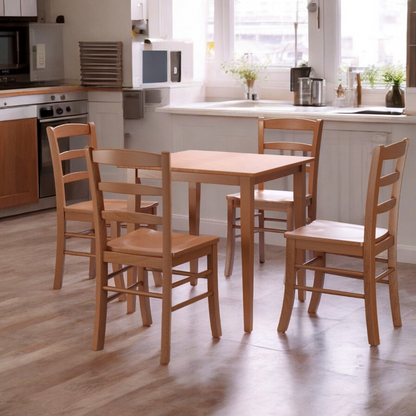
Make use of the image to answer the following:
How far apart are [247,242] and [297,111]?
1915 mm

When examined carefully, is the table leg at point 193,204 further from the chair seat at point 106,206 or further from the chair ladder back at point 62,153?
the chair ladder back at point 62,153

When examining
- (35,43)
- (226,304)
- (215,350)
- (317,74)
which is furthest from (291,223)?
(35,43)

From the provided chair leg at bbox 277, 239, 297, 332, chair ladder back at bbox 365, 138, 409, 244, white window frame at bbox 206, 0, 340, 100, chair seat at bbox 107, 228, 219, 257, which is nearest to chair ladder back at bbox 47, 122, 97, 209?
chair seat at bbox 107, 228, 219, 257

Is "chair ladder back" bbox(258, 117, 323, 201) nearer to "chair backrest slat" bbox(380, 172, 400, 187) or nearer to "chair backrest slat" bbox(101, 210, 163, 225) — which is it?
"chair backrest slat" bbox(380, 172, 400, 187)

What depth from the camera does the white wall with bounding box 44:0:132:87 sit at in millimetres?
6031

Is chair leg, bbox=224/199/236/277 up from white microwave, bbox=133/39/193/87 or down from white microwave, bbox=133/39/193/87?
down

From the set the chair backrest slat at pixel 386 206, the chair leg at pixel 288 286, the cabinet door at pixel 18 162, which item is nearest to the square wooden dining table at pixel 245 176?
A: the chair leg at pixel 288 286

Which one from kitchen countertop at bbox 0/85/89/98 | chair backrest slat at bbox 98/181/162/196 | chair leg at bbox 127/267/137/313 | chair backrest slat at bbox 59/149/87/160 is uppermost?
Answer: kitchen countertop at bbox 0/85/89/98

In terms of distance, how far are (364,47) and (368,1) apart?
318mm

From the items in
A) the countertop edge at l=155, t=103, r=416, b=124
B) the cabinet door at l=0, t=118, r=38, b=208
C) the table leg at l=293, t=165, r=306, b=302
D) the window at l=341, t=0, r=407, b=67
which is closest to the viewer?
the table leg at l=293, t=165, r=306, b=302

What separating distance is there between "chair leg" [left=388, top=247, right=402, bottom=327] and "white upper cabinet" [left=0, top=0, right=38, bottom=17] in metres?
3.69

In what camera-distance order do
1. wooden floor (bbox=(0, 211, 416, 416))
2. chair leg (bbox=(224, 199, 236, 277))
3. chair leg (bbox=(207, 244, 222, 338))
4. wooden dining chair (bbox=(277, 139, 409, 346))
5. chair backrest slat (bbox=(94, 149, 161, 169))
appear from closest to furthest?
wooden floor (bbox=(0, 211, 416, 416)), chair backrest slat (bbox=(94, 149, 161, 169)), wooden dining chair (bbox=(277, 139, 409, 346)), chair leg (bbox=(207, 244, 222, 338)), chair leg (bbox=(224, 199, 236, 277))

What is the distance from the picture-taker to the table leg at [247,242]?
3.46 m

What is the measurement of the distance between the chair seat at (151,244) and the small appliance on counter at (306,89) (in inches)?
105
